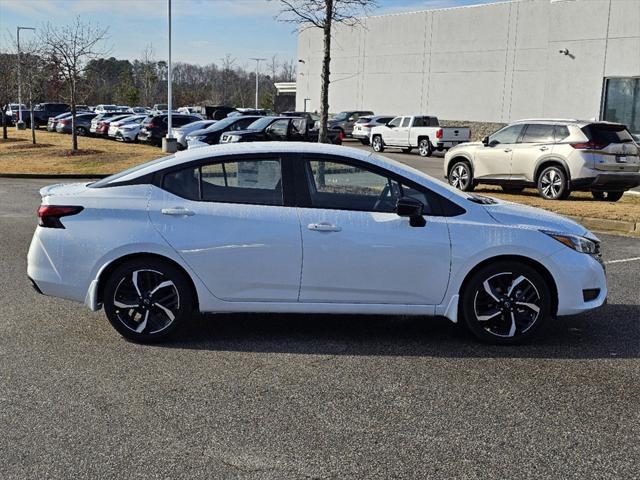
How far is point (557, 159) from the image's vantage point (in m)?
15.1

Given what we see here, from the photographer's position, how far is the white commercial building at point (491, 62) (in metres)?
29.8

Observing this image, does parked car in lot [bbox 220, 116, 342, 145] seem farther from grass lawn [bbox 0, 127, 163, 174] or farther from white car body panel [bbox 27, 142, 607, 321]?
white car body panel [bbox 27, 142, 607, 321]

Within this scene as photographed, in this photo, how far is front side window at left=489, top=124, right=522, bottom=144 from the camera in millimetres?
16172

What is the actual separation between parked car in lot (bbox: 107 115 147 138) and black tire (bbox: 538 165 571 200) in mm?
27487

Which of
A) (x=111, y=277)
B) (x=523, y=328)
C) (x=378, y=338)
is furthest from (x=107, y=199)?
(x=523, y=328)

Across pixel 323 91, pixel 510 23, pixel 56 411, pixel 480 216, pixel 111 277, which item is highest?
pixel 510 23

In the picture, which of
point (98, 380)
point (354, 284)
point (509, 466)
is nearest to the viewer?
point (509, 466)

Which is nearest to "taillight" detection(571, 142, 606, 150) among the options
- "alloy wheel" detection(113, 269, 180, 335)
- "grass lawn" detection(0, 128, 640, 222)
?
"grass lawn" detection(0, 128, 640, 222)

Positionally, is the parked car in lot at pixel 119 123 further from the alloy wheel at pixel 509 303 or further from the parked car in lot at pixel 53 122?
the alloy wheel at pixel 509 303

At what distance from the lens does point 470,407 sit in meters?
4.48

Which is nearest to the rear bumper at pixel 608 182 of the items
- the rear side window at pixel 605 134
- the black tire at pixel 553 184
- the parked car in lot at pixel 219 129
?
the black tire at pixel 553 184

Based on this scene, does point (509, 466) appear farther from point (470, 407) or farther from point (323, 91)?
point (323, 91)

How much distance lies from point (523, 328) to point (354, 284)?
4.49 feet

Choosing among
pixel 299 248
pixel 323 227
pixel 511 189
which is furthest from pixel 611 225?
pixel 299 248
